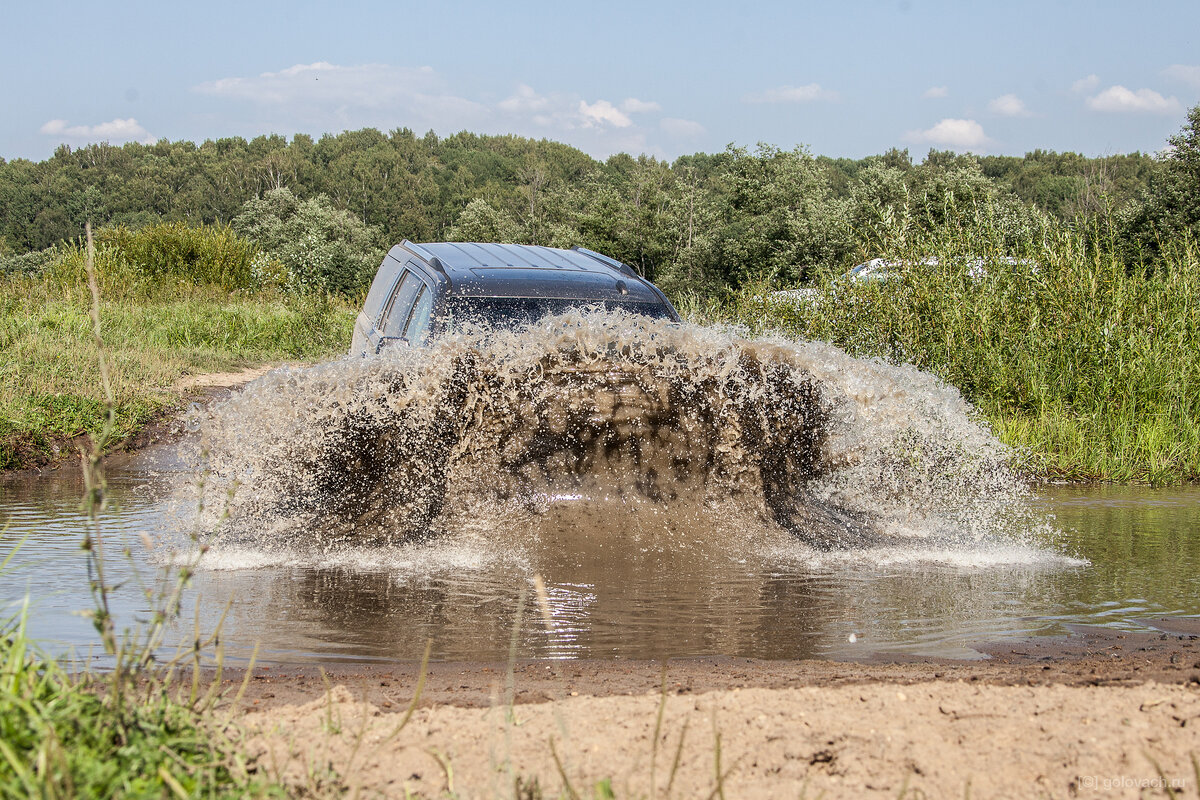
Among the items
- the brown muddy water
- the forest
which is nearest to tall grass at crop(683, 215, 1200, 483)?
the forest

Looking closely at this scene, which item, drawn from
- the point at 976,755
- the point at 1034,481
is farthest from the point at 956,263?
the point at 976,755

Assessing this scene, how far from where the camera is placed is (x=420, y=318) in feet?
22.7

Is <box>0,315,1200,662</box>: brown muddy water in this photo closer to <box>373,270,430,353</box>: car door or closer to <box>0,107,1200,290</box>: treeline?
<box>373,270,430,353</box>: car door

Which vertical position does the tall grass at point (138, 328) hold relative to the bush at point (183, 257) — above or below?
below

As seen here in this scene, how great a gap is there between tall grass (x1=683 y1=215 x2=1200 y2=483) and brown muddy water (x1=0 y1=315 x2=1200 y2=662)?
2.33 meters

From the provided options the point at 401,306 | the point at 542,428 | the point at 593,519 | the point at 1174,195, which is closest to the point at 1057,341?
the point at 593,519

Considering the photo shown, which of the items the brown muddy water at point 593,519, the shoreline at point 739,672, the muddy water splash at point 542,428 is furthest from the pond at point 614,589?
the muddy water splash at point 542,428

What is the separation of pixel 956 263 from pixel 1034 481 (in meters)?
2.94

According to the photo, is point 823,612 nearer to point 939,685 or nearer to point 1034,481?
point 939,685

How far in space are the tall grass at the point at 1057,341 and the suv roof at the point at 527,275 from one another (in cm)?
404

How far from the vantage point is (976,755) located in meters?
2.51

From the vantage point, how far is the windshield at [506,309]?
6.62 meters

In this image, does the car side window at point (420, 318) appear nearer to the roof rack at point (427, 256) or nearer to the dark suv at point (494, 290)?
the dark suv at point (494, 290)

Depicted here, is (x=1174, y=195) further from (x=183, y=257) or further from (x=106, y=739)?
(x=106, y=739)
